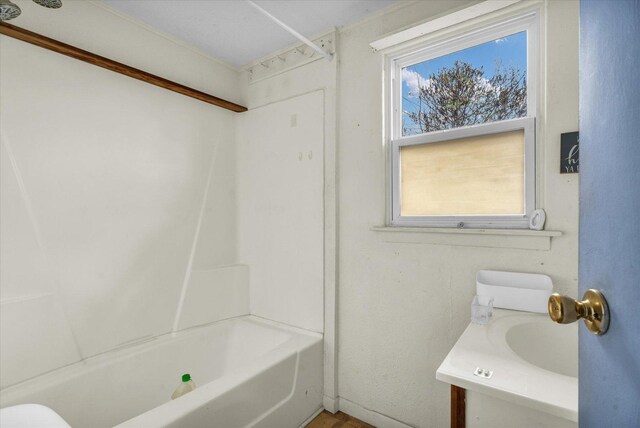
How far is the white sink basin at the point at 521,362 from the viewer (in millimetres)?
793

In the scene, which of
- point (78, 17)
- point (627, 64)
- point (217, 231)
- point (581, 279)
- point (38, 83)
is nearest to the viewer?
point (627, 64)

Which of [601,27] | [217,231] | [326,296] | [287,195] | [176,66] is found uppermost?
[176,66]

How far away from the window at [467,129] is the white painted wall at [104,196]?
1.42m

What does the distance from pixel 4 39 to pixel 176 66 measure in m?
Answer: 0.89

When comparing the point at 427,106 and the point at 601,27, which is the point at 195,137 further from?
the point at 601,27

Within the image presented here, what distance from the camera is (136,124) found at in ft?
6.61

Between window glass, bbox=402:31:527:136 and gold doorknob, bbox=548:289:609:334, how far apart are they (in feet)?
4.37

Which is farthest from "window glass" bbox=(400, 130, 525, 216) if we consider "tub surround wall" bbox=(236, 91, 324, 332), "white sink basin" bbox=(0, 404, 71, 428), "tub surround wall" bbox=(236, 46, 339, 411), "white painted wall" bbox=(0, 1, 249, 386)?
"white sink basin" bbox=(0, 404, 71, 428)

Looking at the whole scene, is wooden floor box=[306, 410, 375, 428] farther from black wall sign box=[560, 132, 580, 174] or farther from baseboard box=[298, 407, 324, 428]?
black wall sign box=[560, 132, 580, 174]

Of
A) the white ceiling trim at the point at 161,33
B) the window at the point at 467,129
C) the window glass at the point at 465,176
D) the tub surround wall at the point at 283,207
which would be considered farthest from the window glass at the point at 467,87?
the white ceiling trim at the point at 161,33

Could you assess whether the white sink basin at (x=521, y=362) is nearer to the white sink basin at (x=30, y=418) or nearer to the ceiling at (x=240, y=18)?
the white sink basin at (x=30, y=418)

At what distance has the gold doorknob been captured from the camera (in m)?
0.48

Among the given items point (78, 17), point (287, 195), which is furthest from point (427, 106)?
point (78, 17)

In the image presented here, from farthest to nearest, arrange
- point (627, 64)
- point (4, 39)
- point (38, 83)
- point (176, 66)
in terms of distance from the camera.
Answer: point (176, 66)
point (38, 83)
point (4, 39)
point (627, 64)
